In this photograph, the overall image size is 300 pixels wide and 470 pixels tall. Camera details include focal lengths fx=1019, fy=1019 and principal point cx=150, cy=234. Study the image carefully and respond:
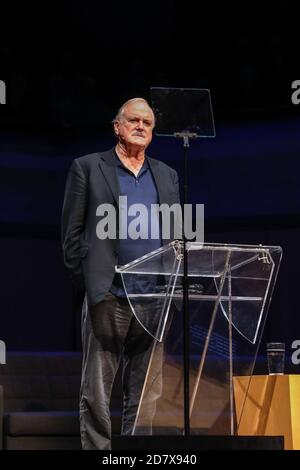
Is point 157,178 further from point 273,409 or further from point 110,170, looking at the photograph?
point 273,409

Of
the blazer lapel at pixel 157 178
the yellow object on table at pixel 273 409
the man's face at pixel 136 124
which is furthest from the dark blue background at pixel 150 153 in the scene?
the man's face at pixel 136 124

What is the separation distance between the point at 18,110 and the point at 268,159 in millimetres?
1836

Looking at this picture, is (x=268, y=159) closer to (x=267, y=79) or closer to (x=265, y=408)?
(x=267, y=79)

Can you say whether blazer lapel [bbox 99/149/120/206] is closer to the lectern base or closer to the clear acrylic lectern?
the clear acrylic lectern

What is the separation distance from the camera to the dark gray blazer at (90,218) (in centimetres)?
371

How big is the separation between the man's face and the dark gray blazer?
12 cm

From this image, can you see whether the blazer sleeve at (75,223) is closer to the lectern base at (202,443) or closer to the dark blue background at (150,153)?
the lectern base at (202,443)

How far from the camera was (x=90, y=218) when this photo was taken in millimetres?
3793

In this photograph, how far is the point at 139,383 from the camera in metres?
3.70

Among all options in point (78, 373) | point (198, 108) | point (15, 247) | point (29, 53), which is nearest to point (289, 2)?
point (29, 53)

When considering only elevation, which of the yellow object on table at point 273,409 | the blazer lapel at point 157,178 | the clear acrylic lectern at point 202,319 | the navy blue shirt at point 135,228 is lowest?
the yellow object on table at point 273,409

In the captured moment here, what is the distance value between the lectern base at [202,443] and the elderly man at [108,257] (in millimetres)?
535

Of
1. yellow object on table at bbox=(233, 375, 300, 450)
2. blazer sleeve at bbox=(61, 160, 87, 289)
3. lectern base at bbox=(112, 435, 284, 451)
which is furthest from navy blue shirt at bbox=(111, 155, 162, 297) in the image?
lectern base at bbox=(112, 435, 284, 451)

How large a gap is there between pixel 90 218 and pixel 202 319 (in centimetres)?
60
